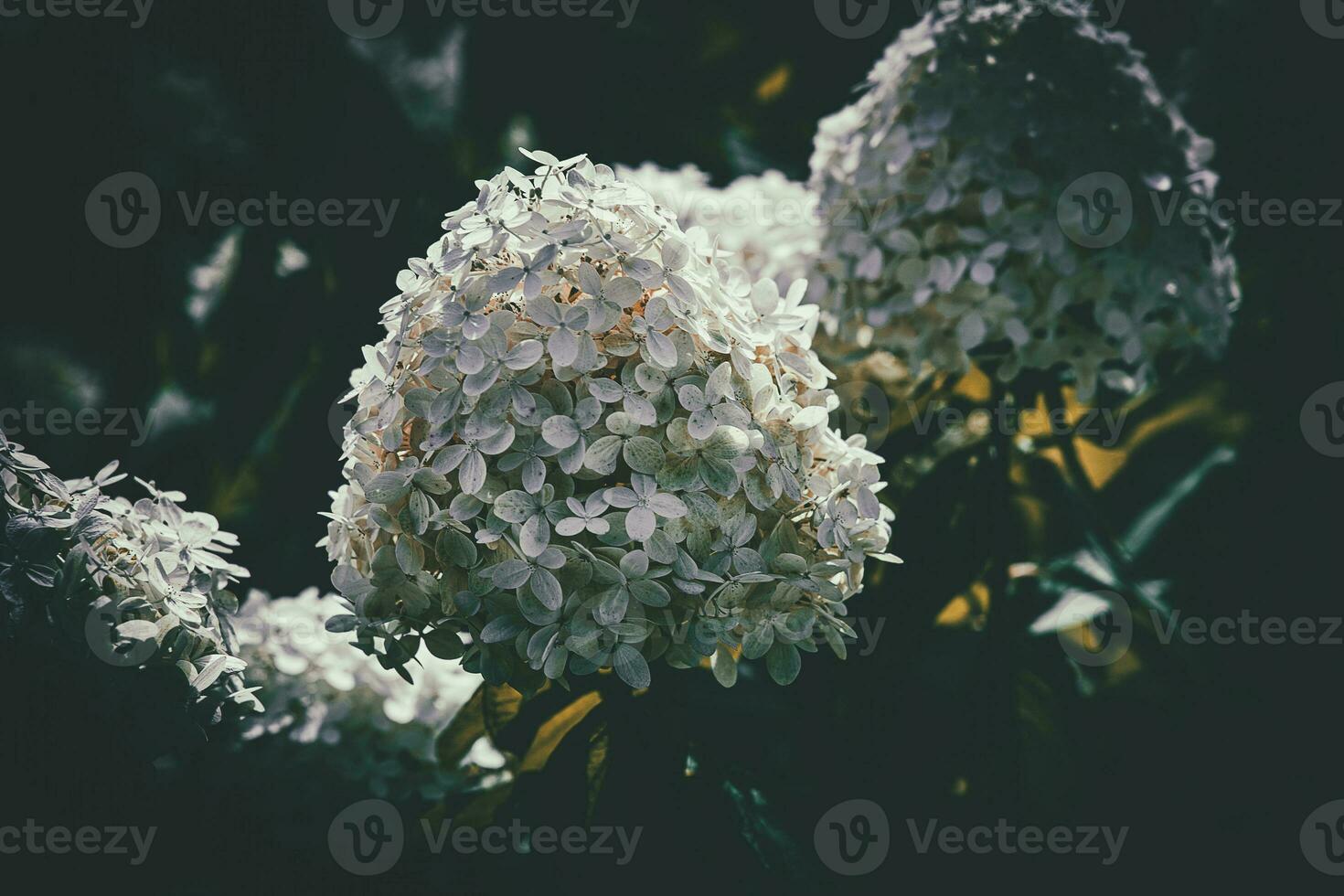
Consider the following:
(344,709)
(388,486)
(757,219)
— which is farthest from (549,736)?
(757,219)

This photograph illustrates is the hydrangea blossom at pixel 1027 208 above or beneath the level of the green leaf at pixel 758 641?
above

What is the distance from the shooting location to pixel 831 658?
1134 mm

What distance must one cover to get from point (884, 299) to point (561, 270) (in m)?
0.49

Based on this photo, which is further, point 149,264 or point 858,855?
point 149,264

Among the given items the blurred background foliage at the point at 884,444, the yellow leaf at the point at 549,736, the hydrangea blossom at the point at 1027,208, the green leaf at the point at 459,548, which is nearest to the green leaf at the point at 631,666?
the green leaf at the point at 459,548

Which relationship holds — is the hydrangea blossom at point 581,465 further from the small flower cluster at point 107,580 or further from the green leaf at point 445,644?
the small flower cluster at point 107,580

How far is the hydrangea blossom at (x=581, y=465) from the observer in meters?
0.62

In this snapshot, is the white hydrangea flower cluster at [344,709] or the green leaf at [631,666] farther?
the white hydrangea flower cluster at [344,709]

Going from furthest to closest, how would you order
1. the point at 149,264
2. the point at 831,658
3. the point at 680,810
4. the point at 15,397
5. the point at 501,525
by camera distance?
the point at 149,264 < the point at 15,397 < the point at 831,658 < the point at 680,810 < the point at 501,525

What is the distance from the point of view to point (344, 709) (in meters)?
0.97

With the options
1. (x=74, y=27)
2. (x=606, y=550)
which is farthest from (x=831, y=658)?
(x=74, y=27)

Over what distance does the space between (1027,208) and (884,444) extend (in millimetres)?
362

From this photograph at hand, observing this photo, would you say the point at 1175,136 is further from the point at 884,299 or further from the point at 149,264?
the point at 149,264

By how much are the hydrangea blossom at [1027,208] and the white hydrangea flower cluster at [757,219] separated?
11 cm
